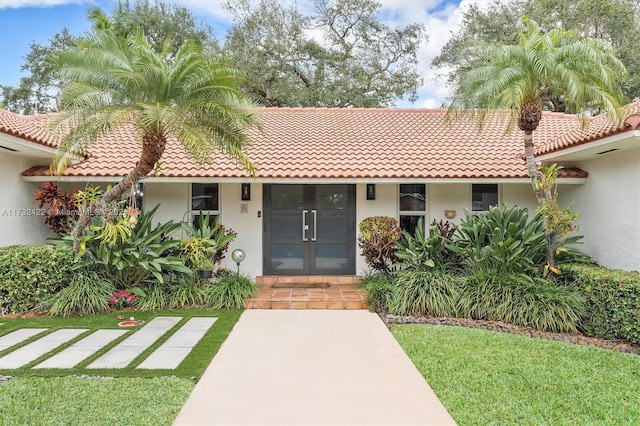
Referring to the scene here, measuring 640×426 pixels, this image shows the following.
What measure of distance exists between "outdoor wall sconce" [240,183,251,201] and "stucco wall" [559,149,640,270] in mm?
8707

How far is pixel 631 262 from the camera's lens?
26.1ft

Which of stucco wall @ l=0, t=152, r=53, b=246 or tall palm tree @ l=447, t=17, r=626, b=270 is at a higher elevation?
tall palm tree @ l=447, t=17, r=626, b=270

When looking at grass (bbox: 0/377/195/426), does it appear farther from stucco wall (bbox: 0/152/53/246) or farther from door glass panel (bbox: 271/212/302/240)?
door glass panel (bbox: 271/212/302/240)

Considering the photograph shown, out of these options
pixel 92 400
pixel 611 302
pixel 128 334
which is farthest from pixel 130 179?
pixel 611 302

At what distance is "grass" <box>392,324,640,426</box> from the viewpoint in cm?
420

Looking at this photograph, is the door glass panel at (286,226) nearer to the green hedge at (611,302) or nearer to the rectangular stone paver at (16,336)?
the rectangular stone paver at (16,336)

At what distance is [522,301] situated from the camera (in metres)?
7.54

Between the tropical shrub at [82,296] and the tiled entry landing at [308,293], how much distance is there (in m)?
3.03

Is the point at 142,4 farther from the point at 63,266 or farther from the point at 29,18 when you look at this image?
the point at 63,266

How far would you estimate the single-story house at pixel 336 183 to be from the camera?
8852mm

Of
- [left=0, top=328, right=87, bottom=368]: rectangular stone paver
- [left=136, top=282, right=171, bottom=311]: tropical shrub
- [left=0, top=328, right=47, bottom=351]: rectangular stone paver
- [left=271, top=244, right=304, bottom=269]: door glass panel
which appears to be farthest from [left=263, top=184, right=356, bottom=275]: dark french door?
[left=0, top=328, right=47, bottom=351]: rectangular stone paver

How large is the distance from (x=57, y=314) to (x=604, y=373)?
9586 millimetres

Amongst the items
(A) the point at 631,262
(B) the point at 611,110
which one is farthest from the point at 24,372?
(A) the point at 631,262

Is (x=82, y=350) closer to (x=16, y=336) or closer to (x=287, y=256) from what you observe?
(x=16, y=336)
